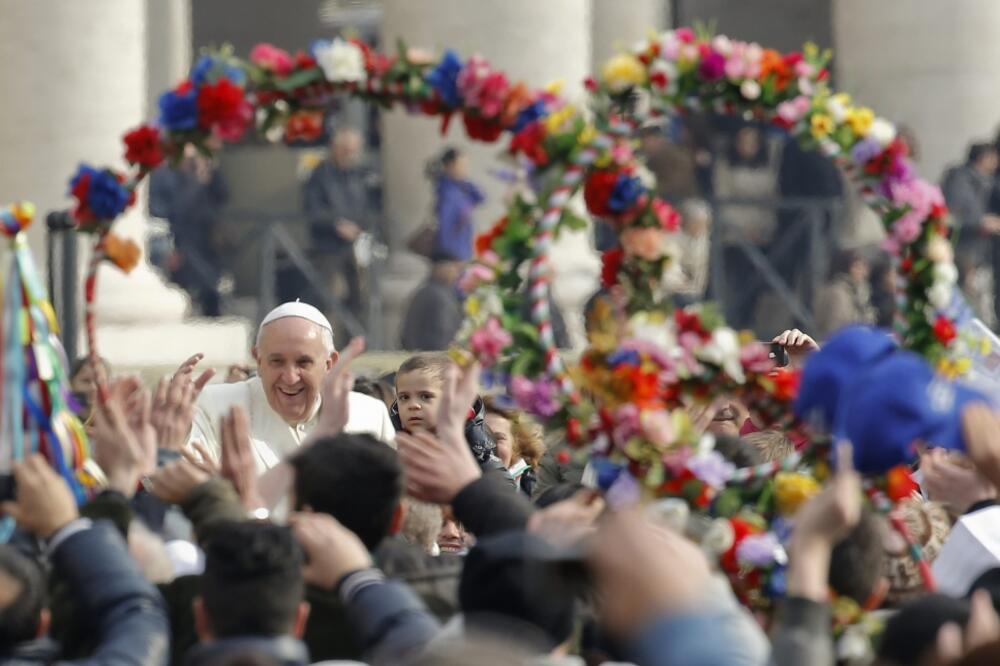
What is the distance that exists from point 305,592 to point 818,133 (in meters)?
3.19

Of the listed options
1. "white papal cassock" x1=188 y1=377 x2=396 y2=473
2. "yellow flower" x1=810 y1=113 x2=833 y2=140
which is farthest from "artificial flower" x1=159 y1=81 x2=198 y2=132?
"yellow flower" x1=810 y1=113 x2=833 y2=140

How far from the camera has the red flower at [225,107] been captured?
883cm

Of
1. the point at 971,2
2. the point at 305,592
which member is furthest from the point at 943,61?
the point at 305,592

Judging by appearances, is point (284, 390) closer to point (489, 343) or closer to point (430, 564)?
point (489, 343)

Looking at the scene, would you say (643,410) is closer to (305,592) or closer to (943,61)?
(305,592)

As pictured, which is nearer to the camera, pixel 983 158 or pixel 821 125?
pixel 821 125

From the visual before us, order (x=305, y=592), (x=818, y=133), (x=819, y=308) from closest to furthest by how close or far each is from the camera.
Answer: (x=305, y=592)
(x=818, y=133)
(x=819, y=308)

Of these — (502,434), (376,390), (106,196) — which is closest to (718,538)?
(106,196)

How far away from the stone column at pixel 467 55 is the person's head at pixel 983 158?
2.64 metres

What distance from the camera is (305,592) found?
590 cm

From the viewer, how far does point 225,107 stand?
885 cm

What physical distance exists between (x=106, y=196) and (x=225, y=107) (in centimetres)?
56

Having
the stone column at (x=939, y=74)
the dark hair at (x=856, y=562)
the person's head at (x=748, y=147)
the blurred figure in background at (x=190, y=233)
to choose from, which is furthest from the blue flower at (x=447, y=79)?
the stone column at (x=939, y=74)

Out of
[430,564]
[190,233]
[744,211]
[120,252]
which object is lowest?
[190,233]
